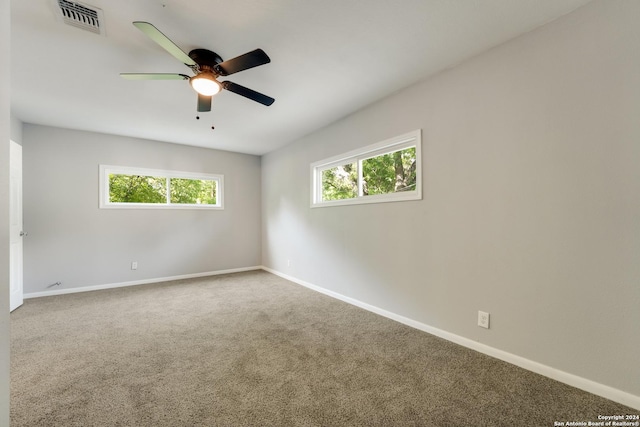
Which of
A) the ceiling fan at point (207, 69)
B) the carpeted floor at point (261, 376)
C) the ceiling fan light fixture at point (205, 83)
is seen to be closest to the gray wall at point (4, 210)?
the carpeted floor at point (261, 376)

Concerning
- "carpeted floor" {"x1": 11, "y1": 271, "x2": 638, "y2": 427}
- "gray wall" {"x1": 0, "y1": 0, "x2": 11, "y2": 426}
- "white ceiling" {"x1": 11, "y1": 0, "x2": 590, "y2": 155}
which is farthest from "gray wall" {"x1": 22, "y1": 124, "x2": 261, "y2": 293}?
"gray wall" {"x1": 0, "y1": 0, "x2": 11, "y2": 426}

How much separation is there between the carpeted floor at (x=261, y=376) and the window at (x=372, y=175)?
1449mm

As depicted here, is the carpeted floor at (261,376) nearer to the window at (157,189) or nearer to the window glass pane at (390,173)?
the window glass pane at (390,173)

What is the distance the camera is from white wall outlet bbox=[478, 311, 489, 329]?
2.12 m

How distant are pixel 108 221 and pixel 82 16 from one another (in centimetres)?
338

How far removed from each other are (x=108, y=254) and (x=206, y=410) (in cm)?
388

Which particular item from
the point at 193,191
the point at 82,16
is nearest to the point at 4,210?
the point at 82,16

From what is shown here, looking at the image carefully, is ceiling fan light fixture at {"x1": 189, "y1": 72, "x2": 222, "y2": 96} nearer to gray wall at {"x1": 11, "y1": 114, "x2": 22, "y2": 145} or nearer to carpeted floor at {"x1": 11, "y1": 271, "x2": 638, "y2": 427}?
carpeted floor at {"x1": 11, "y1": 271, "x2": 638, "y2": 427}

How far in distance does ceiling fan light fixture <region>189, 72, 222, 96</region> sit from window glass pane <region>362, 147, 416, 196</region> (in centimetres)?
194

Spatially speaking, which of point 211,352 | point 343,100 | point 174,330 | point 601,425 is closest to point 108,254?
point 174,330

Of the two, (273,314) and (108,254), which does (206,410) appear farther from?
(108,254)

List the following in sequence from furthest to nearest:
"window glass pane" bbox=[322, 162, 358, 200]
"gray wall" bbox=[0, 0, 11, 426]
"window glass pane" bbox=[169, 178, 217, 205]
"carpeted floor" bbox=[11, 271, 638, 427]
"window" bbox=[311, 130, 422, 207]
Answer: "window glass pane" bbox=[169, 178, 217, 205]
"window glass pane" bbox=[322, 162, 358, 200]
"window" bbox=[311, 130, 422, 207]
"carpeted floor" bbox=[11, 271, 638, 427]
"gray wall" bbox=[0, 0, 11, 426]

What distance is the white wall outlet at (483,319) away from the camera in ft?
6.94

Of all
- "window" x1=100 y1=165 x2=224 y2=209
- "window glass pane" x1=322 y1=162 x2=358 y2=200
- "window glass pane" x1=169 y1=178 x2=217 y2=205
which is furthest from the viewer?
"window glass pane" x1=169 y1=178 x2=217 y2=205
